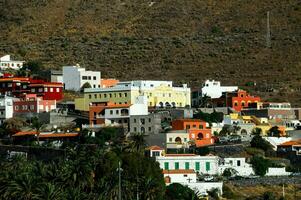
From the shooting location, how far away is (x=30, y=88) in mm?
142375

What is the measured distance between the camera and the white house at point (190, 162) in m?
113

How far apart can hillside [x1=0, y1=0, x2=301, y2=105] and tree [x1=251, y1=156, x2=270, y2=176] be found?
137ft

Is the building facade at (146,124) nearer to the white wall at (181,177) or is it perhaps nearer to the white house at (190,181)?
the white house at (190,181)

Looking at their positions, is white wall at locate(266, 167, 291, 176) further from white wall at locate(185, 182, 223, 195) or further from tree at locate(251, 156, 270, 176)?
white wall at locate(185, 182, 223, 195)

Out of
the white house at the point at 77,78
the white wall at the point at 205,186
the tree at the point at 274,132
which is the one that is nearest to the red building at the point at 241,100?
the tree at the point at 274,132

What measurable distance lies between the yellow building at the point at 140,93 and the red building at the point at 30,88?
4.11 m

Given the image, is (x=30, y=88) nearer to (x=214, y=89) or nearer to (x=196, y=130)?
(x=214, y=89)

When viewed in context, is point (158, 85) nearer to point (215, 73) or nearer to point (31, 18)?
point (215, 73)

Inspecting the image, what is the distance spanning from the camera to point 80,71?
491ft

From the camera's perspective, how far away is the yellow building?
13738 cm

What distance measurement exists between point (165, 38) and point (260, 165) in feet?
231

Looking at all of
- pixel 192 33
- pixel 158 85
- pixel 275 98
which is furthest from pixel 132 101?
pixel 192 33

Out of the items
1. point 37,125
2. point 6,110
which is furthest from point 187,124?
point 6,110

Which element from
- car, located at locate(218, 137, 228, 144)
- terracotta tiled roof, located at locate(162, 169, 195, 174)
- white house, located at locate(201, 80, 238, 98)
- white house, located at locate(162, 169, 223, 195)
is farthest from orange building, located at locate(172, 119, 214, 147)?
white house, located at locate(201, 80, 238, 98)
